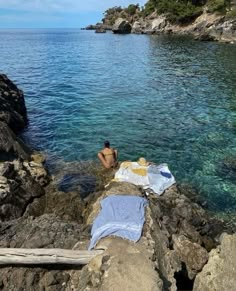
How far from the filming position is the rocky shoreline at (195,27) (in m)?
82.1

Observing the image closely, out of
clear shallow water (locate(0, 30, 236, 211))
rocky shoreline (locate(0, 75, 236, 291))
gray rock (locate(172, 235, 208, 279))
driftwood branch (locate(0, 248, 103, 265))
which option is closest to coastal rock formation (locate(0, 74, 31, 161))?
rocky shoreline (locate(0, 75, 236, 291))

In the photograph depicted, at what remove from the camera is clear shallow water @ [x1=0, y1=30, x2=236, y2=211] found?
19.4 metres

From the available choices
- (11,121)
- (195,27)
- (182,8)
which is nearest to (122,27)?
(182,8)

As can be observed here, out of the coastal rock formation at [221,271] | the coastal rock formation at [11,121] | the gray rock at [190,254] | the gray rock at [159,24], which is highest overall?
the coastal rock formation at [221,271]

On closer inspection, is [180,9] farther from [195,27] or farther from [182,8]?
[195,27]

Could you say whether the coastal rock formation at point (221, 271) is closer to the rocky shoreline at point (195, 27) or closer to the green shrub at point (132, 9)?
the rocky shoreline at point (195, 27)

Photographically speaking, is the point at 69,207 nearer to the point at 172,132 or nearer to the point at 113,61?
the point at 172,132

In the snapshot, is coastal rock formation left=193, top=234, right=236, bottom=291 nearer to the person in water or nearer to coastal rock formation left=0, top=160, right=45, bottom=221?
coastal rock formation left=0, top=160, right=45, bottom=221

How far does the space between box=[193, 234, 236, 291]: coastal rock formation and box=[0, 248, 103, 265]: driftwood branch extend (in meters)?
2.88

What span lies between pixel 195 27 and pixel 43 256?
102 m

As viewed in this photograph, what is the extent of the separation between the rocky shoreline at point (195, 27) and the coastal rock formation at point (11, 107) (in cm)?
6209

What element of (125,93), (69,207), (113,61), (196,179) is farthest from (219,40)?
(69,207)

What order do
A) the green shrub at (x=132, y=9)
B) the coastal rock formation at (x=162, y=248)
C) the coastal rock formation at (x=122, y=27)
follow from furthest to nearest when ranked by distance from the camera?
the green shrub at (x=132, y=9) < the coastal rock formation at (x=122, y=27) < the coastal rock formation at (x=162, y=248)

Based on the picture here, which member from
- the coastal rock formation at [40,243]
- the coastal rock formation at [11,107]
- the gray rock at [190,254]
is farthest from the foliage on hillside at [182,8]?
the coastal rock formation at [40,243]
